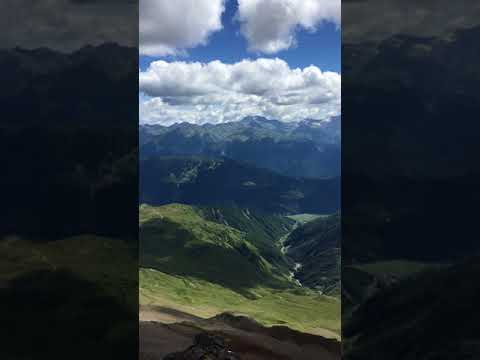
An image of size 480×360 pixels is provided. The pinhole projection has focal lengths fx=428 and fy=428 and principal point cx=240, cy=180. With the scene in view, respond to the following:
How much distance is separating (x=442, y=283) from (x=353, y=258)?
2611 mm

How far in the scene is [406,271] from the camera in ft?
41.5

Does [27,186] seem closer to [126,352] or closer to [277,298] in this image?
[126,352]

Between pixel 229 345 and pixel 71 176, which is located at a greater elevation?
pixel 71 176

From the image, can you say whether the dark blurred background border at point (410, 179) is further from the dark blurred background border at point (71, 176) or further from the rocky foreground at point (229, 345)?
the rocky foreground at point (229, 345)

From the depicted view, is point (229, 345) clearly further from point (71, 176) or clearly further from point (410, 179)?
point (410, 179)

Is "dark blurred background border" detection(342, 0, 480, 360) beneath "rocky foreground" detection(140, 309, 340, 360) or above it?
above

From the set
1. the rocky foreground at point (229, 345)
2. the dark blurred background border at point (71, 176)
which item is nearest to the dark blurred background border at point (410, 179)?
the dark blurred background border at point (71, 176)

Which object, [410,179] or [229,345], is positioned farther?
[229,345]

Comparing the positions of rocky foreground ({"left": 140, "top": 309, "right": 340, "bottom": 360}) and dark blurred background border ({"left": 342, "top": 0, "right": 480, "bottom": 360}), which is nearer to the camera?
dark blurred background border ({"left": 342, "top": 0, "right": 480, "bottom": 360})

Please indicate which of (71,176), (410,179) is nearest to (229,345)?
(71,176)

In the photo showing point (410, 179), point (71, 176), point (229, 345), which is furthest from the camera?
point (229, 345)

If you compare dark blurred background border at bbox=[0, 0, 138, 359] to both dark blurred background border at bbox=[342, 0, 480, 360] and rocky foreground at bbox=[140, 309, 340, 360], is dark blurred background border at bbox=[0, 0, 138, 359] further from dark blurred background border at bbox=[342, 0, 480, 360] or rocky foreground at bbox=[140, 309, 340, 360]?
rocky foreground at bbox=[140, 309, 340, 360]

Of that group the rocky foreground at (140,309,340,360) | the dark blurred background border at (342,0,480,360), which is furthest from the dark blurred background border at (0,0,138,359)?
the rocky foreground at (140,309,340,360)

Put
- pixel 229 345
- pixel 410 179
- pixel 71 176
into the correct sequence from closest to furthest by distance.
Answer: pixel 410 179 → pixel 71 176 → pixel 229 345
